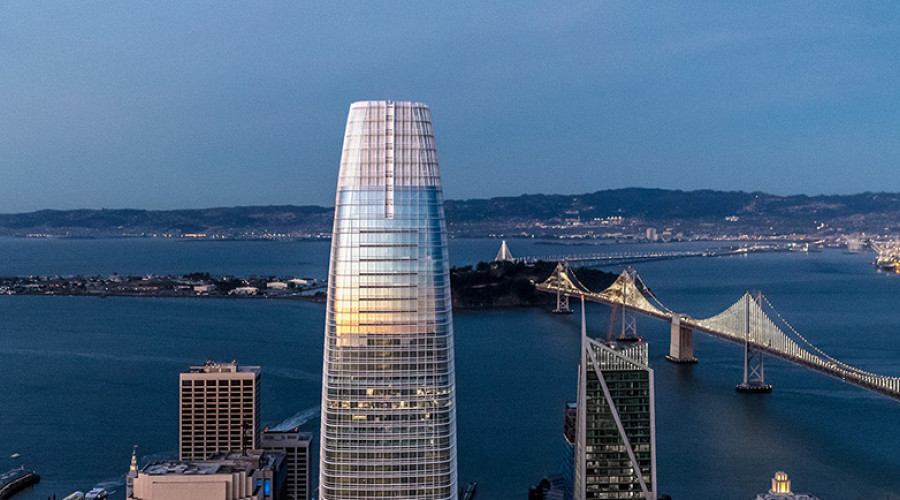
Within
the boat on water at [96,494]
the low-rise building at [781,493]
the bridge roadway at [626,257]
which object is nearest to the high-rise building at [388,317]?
the low-rise building at [781,493]

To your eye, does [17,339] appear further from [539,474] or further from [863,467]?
[863,467]

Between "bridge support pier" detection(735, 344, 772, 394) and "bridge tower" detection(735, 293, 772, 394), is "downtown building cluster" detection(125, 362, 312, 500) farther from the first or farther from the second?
"bridge tower" detection(735, 293, 772, 394)

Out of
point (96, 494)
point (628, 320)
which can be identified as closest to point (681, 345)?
point (628, 320)

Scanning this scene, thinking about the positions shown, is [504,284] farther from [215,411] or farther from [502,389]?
[215,411]

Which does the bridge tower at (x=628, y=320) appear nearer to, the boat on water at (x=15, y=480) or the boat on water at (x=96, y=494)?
the boat on water at (x=15, y=480)

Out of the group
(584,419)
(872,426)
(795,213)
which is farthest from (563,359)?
(795,213)

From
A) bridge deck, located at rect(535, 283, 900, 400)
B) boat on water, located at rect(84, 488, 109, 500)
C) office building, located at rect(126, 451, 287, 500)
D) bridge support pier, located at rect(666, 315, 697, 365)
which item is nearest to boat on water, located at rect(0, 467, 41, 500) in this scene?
boat on water, located at rect(84, 488, 109, 500)
